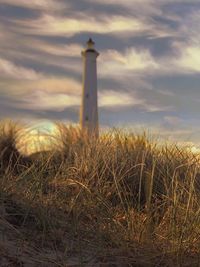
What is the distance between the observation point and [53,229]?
520 centimetres

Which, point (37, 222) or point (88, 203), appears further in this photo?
point (88, 203)

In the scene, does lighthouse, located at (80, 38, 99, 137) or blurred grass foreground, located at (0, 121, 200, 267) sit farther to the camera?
lighthouse, located at (80, 38, 99, 137)

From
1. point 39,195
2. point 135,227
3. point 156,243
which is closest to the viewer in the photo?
point 156,243

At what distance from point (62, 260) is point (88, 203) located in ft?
6.31

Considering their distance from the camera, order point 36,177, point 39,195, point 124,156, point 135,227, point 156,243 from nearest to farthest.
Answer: point 156,243, point 135,227, point 39,195, point 36,177, point 124,156

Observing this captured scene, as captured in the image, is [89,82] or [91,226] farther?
[89,82]

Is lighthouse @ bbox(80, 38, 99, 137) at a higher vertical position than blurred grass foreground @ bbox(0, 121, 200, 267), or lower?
higher

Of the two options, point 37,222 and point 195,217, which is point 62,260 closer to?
point 37,222

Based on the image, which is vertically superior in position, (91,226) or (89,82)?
(89,82)

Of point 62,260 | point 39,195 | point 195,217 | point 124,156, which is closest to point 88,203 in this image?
point 39,195

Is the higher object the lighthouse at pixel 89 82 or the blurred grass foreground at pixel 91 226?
the lighthouse at pixel 89 82

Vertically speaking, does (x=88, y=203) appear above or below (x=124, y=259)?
above

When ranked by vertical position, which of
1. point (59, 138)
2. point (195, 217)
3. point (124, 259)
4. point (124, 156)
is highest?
point (59, 138)

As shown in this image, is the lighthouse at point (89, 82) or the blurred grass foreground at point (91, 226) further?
the lighthouse at point (89, 82)
